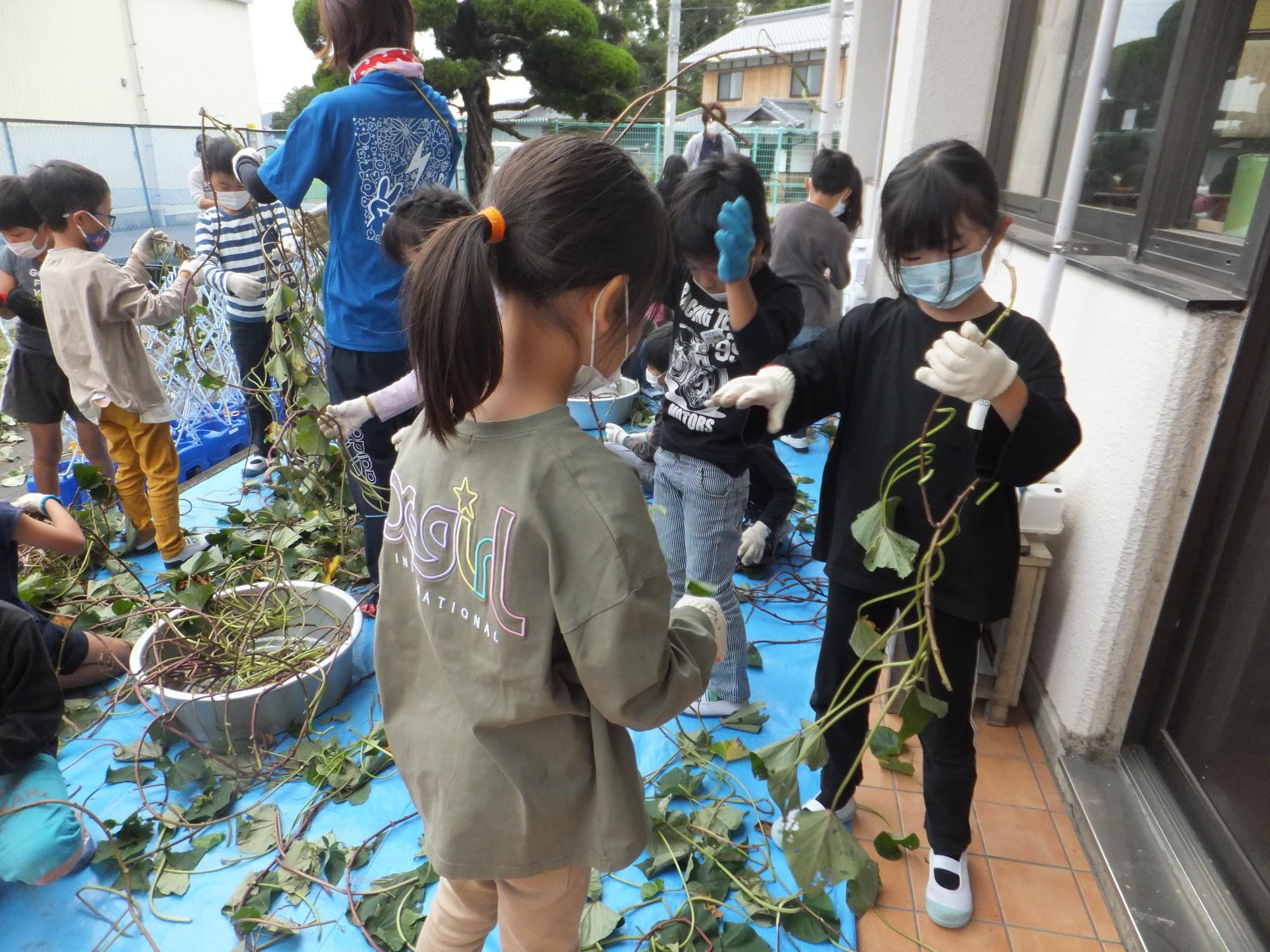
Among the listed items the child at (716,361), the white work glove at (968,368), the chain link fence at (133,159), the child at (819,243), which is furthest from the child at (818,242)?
the chain link fence at (133,159)

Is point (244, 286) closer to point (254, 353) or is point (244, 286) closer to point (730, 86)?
point (254, 353)

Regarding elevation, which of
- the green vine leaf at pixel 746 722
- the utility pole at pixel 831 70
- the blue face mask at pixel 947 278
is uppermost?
the utility pole at pixel 831 70

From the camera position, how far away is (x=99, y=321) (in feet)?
9.51

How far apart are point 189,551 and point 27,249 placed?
1.31 metres

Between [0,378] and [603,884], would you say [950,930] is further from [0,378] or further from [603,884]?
[0,378]

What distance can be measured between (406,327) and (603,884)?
1405 millimetres

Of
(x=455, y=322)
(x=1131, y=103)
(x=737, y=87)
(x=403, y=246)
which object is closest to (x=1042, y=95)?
(x=1131, y=103)

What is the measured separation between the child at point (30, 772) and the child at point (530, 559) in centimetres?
118

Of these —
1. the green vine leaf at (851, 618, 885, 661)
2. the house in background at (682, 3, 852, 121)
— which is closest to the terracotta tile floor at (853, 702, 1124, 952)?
the green vine leaf at (851, 618, 885, 661)

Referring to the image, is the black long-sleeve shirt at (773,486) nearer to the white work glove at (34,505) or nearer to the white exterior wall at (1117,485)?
the white exterior wall at (1117,485)

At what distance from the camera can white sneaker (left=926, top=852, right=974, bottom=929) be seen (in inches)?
65.0

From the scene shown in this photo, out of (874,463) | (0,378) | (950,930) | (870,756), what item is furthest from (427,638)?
(0,378)

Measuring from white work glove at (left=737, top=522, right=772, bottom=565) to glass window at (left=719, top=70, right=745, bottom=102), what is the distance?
74.5ft

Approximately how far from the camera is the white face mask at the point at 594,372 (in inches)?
38.6
